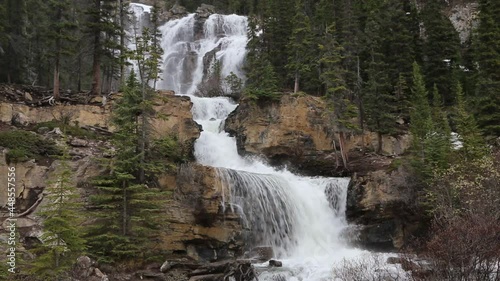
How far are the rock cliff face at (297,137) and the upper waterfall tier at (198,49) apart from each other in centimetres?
1610

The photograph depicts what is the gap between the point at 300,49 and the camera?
125ft

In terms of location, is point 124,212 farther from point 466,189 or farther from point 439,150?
point 439,150

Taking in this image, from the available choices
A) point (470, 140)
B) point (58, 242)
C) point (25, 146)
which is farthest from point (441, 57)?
point (58, 242)

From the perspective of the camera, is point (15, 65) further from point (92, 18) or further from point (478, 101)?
point (478, 101)

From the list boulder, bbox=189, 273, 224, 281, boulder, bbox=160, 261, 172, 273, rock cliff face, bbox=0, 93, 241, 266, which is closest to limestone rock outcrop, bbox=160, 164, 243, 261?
rock cliff face, bbox=0, 93, 241, 266

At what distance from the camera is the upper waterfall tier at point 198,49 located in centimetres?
5269

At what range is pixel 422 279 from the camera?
1136 centimetres

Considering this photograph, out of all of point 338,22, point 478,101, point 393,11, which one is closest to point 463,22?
point 393,11

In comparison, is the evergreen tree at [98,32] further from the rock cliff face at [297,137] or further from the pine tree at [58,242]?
the pine tree at [58,242]

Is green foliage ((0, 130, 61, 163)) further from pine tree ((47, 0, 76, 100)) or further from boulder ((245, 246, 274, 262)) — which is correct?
boulder ((245, 246, 274, 262))

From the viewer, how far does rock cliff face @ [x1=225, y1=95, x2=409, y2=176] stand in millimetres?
33312

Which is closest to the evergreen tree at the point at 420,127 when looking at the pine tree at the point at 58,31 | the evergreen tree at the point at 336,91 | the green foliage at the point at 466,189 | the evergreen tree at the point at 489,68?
the green foliage at the point at 466,189

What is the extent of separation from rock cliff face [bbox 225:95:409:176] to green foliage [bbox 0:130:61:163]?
15216 millimetres

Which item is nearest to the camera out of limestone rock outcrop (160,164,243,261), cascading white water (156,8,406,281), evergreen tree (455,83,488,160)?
limestone rock outcrop (160,164,243,261)
